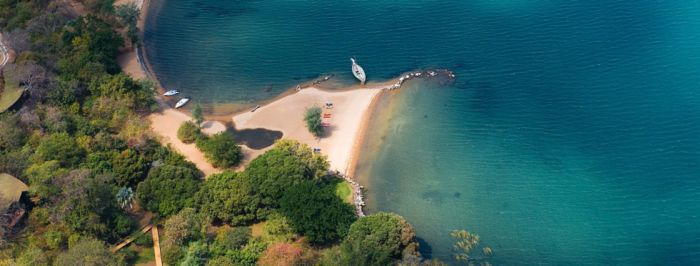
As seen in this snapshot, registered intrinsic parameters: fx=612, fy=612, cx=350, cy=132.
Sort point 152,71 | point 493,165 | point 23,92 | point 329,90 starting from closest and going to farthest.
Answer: point 493,165 < point 23,92 < point 329,90 < point 152,71

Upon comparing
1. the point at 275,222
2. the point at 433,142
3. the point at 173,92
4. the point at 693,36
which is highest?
the point at 693,36

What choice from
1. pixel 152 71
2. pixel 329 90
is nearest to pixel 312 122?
pixel 329 90

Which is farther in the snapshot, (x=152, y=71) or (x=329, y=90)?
(x=152, y=71)

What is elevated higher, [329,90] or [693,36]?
[693,36]

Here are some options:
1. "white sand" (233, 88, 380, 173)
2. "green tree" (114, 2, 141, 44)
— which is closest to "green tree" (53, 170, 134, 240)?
"white sand" (233, 88, 380, 173)

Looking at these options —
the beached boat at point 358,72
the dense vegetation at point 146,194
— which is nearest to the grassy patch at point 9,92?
the dense vegetation at point 146,194

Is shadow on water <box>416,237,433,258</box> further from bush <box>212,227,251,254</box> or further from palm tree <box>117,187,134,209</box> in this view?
palm tree <box>117,187,134,209</box>

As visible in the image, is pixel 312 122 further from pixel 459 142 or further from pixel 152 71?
pixel 152 71
